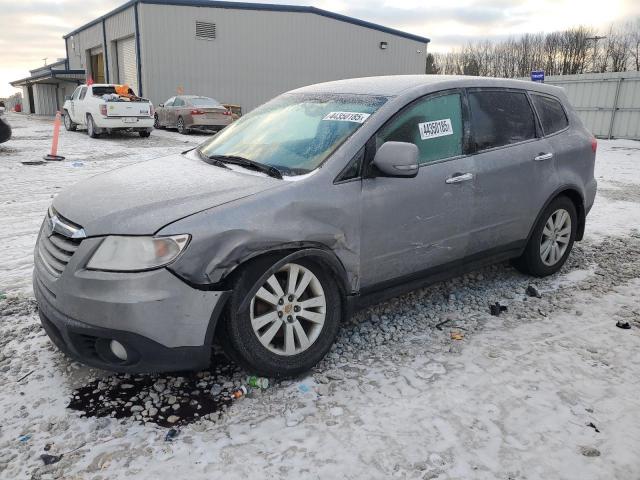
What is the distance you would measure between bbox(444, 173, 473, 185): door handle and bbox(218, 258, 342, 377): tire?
1.13m

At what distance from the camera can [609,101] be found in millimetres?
20203

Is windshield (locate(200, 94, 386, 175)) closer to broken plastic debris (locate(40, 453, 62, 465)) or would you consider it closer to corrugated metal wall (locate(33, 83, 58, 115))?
broken plastic debris (locate(40, 453, 62, 465))

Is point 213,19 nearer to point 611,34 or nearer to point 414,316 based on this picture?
point 414,316

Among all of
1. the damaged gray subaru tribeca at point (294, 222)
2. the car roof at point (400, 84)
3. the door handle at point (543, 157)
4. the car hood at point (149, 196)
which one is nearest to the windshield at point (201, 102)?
the damaged gray subaru tribeca at point (294, 222)

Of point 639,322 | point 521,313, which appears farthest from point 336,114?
point 639,322

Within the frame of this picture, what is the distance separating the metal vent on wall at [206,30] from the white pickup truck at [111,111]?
968cm

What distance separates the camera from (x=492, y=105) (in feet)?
13.4

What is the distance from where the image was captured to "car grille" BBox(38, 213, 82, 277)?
275 centimetres

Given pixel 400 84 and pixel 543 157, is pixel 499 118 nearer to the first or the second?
pixel 543 157

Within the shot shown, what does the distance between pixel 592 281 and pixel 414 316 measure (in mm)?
1840

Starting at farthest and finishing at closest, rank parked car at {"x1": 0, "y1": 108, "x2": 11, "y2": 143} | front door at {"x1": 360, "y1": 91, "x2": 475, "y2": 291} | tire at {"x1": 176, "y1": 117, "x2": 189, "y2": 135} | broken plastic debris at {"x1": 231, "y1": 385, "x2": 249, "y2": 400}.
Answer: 1. tire at {"x1": 176, "y1": 117, "x2": 189, "y2": 135}
2. parked car at {"x1": 0, "y1": 108, "x2": 11, "y2": 143}
3. front door at {"x1": 360, "y1": 91, "x2": 475, "y2": 291}
4. broken plastic debris at {"x1": 231, "y1": 385, "x2": 249, "y2": 400}

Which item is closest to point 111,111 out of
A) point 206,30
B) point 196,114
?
point 196,114

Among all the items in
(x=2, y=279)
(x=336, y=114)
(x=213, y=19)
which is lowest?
(x=2, y=279)

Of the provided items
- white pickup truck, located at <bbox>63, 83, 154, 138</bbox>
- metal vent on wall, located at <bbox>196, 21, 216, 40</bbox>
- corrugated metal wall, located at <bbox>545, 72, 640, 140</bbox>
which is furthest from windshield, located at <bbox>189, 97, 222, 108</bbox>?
corrugated metal wall, located at <bbox>545, 72, 640, 140</bbox>
